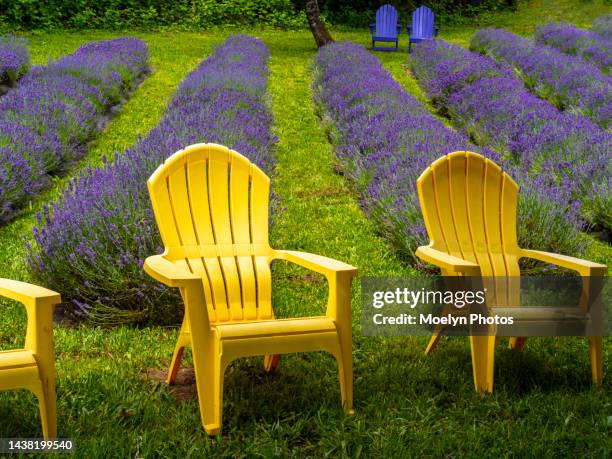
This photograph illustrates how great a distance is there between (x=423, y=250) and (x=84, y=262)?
72.2 inches

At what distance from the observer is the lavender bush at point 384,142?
18.4 feet

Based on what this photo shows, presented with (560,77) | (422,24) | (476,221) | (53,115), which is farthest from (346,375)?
(422,24)

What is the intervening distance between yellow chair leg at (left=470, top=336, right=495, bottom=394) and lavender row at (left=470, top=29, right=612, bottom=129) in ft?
19.8

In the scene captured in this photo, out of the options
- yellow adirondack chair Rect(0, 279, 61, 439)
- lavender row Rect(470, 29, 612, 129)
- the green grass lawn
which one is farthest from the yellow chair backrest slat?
lavender row Rect(470, 29, 612, 129)

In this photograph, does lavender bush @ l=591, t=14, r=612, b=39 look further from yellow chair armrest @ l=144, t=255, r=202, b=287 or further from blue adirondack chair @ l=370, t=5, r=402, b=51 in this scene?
yellow chair armrest @ l=144, t=255, r=202, b=287

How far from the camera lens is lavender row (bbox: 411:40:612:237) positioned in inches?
248

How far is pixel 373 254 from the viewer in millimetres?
5531

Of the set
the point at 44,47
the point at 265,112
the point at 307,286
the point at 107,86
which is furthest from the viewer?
the point at 44,47

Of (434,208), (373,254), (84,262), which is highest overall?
(434,208)

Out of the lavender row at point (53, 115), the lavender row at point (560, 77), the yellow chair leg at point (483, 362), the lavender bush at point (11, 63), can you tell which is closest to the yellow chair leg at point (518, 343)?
the yellow chair leg at point (483, 362)


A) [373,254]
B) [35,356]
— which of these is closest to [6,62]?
[373,254]

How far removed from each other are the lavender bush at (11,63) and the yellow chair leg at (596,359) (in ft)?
28.3

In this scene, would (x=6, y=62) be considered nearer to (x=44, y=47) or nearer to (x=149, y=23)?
(x=44, y=47)

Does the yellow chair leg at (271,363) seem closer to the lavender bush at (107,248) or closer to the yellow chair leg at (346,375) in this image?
the yellow chair leg at (346,375)
